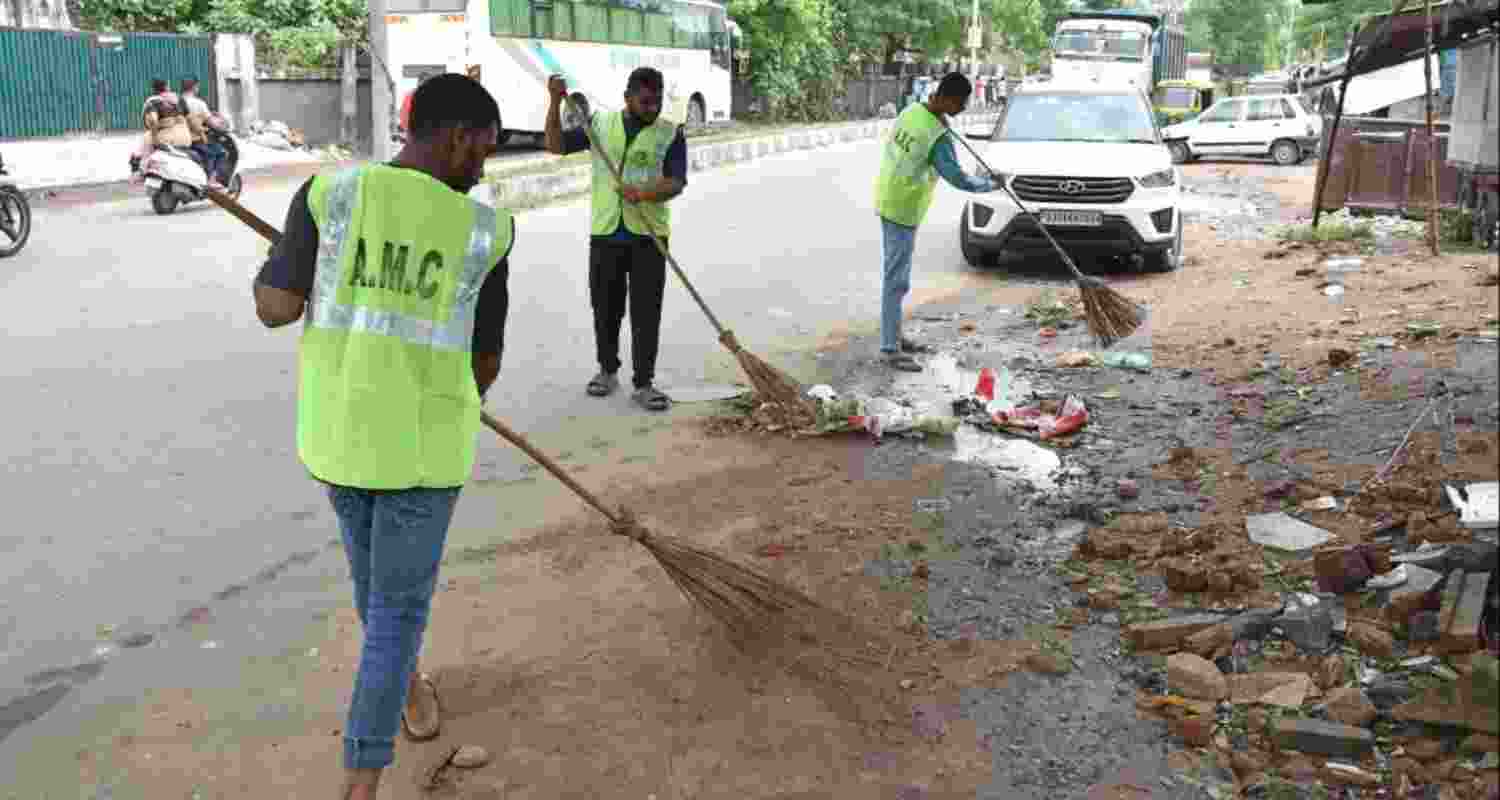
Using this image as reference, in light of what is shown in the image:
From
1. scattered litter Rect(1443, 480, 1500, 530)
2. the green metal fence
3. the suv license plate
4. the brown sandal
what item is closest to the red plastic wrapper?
the brown sandal

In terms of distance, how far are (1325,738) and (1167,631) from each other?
679mm

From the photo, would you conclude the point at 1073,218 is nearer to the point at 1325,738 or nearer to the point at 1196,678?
the point at 1196,678

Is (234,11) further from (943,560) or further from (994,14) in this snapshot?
(994,14)

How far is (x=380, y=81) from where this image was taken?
1619cm

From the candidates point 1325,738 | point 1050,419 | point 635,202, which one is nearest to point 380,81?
point 635,202

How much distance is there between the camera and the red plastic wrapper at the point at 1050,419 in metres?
6.30

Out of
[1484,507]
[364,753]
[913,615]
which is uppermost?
[1484,507]

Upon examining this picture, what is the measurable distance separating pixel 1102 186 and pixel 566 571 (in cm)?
771

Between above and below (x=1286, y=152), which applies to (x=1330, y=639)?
below

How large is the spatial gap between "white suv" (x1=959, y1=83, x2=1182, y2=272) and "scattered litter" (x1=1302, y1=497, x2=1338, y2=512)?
5919 millimetres

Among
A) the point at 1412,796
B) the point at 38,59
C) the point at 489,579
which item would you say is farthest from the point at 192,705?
the point at 38,59

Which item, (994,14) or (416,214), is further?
(994,14)

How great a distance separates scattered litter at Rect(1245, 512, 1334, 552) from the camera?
459 centimetres

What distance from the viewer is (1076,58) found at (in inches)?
1276
